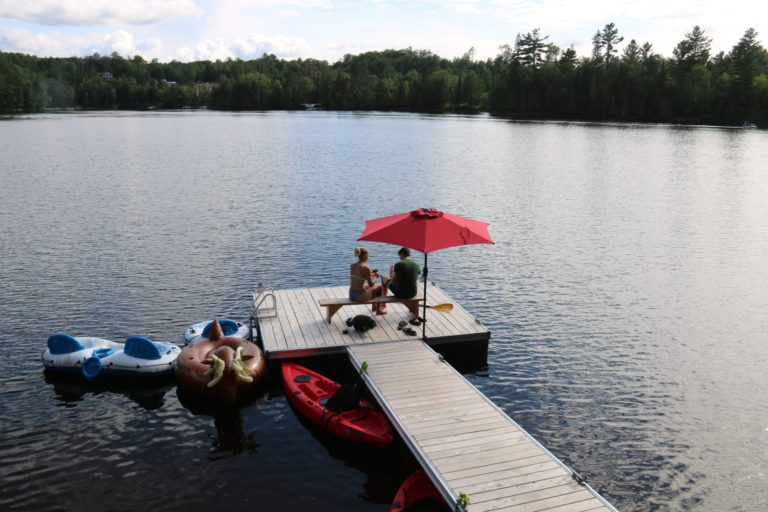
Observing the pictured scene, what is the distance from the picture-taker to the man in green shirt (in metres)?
15.6

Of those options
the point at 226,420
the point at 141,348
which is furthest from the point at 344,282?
the point at 226,420

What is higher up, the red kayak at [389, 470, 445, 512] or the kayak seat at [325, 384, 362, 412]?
the kayak seat at [325, 384, 362, 412]

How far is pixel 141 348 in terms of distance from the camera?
47.8 ft

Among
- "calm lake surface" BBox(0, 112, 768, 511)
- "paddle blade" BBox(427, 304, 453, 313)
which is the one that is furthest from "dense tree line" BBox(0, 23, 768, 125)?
"paddle blade" BBox(427, 304, 453, 313)

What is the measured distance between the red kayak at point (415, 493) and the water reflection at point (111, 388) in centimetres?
720

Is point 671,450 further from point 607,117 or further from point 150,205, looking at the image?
point 607,117

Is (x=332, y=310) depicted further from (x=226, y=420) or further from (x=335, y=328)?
(x=226, y=420)

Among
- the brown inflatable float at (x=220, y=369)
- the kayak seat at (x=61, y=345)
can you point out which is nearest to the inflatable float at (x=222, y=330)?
the brown inflatable float at (x=220, y=369)

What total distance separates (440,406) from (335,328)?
527 centimetres

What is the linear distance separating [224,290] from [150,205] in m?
19.6

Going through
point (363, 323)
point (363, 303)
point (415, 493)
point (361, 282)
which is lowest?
point (415, 493)

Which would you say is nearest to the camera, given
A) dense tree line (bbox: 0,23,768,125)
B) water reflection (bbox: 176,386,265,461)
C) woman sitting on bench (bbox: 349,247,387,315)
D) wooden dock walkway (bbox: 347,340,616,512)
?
wooden dock walkway (bbox: 347,340,616,512)

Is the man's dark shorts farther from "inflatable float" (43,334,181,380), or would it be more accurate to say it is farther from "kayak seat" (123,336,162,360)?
"kayak seat" (123,336,162,360)

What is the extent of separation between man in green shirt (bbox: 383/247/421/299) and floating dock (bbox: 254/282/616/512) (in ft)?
3.49
